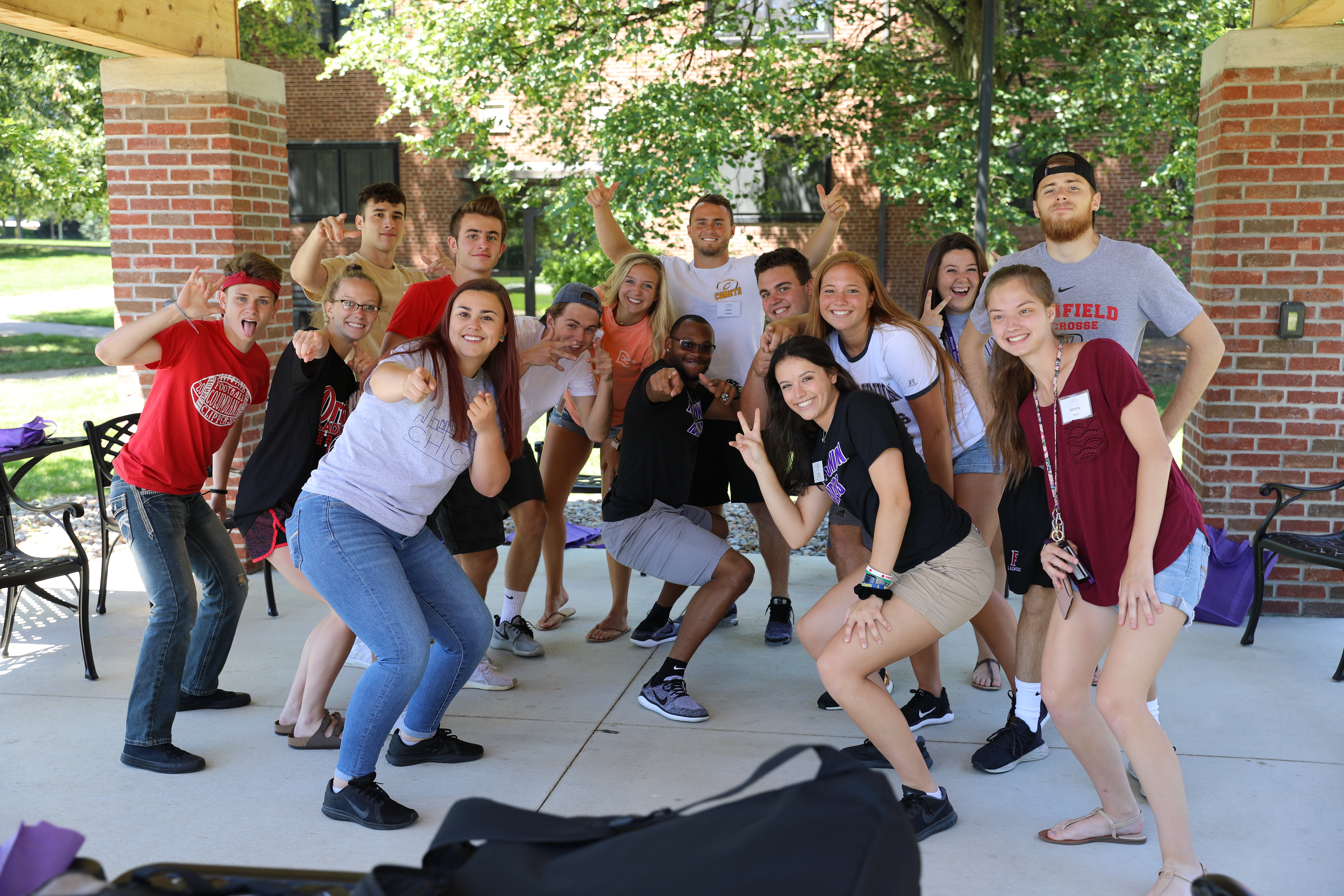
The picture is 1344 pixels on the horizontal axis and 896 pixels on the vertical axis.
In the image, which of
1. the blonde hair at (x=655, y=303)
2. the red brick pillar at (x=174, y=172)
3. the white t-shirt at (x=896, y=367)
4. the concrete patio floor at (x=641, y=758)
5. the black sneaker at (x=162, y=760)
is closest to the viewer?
the concrete patio floor at (x=641, y=758)

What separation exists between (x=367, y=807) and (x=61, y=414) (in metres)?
10.8

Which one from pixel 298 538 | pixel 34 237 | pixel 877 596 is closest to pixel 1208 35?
pixel 877 596

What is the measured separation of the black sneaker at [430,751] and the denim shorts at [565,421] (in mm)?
1720

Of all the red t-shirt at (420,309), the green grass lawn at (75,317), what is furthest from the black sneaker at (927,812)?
the green grass lawn at (75,317)

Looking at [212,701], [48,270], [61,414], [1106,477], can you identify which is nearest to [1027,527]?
[1106,477]

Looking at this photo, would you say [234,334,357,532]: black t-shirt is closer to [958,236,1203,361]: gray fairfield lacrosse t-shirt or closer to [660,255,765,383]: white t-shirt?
[660,255,765,383]: white t-shirt

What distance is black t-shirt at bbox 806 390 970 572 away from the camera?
10.6ft

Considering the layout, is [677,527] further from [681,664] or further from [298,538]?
[298,538]

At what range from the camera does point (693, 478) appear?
16.3 ft

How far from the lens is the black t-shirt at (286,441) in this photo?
146 inches

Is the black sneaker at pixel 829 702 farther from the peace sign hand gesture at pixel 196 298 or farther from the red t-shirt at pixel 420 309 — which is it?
the peace sign hand gesture at pixel 196 298

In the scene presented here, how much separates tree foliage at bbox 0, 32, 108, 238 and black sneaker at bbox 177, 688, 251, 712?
11.2 meters

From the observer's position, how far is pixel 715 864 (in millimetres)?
1397

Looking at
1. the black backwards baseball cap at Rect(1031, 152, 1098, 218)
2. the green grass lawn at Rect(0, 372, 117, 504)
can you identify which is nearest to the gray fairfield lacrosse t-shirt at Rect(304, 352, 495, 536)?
the black backwards baseball cap at Rect(1031, 152, 1098, 218)
